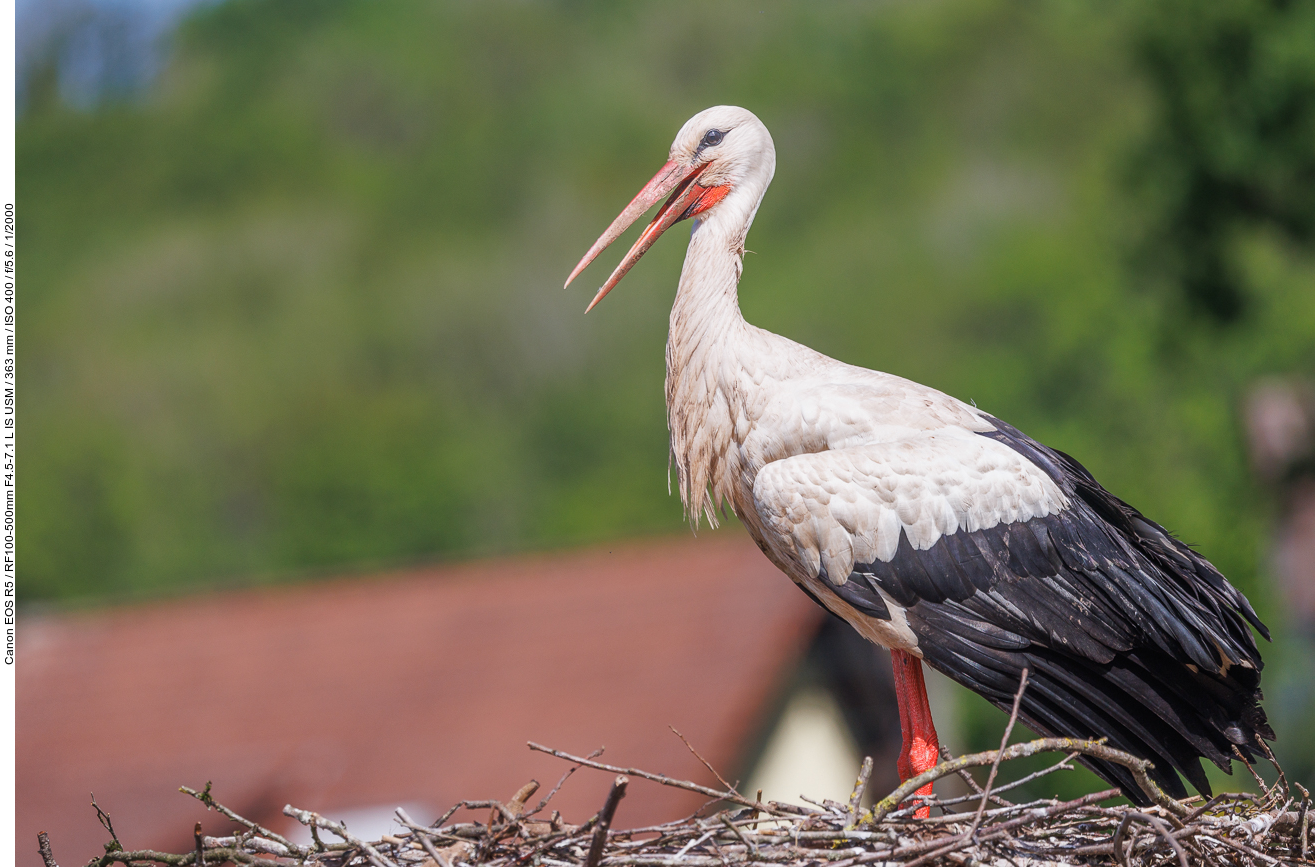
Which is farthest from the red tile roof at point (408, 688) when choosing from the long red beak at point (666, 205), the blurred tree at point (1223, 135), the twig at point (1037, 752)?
the twig at point (1037, 752)

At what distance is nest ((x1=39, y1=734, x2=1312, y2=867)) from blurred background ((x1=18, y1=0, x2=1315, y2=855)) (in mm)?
16237

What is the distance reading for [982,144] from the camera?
133ft

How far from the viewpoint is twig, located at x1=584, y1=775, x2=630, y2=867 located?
3219mm

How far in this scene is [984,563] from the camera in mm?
4273

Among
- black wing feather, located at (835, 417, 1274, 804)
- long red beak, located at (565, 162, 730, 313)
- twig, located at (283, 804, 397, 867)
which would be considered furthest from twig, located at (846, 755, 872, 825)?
long red beak, located at (565, 162, 730, 313)

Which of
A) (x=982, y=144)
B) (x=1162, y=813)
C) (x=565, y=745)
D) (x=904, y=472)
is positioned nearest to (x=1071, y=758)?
(x=1162, y=813)

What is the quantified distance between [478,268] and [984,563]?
116ft

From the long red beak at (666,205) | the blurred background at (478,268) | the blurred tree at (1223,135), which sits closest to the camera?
the long red beak at (666,205)

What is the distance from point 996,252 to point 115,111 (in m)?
27.6

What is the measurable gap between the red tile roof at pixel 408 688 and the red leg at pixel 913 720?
550cm

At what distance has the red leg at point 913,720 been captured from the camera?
453cm

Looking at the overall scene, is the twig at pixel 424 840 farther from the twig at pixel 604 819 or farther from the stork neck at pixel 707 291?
the stork neck at pixel 707 291

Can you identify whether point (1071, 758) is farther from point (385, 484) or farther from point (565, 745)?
point (385, 484)

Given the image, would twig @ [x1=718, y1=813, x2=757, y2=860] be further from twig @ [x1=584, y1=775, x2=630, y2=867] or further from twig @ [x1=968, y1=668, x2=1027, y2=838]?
twig @ [x1=968, y1=668, x2=1027, y2=838]
